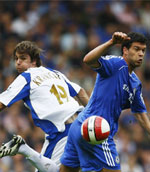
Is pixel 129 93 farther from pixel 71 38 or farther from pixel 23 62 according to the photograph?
pixel 71 38

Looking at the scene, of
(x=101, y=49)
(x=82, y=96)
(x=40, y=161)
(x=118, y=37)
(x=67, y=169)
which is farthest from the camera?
(x=82, y=96)

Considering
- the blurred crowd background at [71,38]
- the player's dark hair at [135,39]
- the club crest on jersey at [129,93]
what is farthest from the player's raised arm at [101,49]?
the blurred crowd background at [71,38]

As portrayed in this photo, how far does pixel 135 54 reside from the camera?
5801 millimetres

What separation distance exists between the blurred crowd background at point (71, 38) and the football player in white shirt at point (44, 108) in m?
4.08

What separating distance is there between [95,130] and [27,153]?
3.78 feet

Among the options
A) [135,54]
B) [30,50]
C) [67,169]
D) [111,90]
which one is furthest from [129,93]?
[30,50]

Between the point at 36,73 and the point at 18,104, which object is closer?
the point at 36,73

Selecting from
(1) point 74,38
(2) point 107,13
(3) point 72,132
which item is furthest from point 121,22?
(3) point 72,132

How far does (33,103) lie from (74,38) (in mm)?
6847

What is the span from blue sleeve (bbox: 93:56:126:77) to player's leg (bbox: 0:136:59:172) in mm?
1353

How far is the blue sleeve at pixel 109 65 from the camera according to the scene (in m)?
5.49

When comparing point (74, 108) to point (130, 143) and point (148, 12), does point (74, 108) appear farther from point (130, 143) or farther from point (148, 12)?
point (148, 12)

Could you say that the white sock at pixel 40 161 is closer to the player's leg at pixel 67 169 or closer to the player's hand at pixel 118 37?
the player's leg at pixel 67 169

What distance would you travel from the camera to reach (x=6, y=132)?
10469 mm
